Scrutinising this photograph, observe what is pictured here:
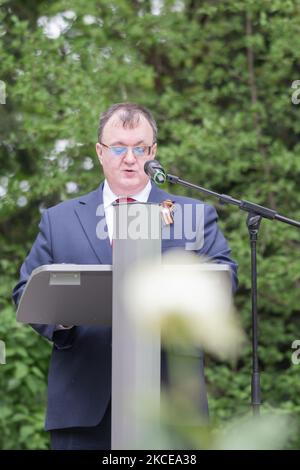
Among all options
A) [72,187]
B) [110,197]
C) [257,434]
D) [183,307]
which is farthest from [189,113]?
[257,434]

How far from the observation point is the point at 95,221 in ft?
9.30

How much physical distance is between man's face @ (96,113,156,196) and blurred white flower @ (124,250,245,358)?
1.69m

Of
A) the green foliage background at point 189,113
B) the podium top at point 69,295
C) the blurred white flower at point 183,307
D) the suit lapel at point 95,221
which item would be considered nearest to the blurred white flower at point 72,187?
the green foliage background at point 189,113

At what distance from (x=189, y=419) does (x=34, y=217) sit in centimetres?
650

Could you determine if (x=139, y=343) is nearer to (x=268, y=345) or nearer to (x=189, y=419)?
(x=189, y=419)

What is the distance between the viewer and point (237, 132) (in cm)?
673

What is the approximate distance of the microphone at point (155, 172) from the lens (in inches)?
98.8

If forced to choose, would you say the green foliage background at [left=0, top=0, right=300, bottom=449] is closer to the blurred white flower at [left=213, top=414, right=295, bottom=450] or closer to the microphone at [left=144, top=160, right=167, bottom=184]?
the microphone at [left=144, top=160, right=167, bottom=184]

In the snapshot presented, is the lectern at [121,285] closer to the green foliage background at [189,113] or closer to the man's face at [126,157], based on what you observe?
the man's face at [126,157]

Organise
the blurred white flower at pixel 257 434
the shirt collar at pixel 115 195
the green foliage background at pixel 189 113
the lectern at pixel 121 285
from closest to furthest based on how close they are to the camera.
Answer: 1. the blurred white flower at pixel 257 434
2. the lectern at pixel 121 285
3. the shirt collar at pixel 115 195
4. the green foliage background at pixel 189 113

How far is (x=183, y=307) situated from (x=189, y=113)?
243 inches

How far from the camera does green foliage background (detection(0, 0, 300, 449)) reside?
21.0 feet

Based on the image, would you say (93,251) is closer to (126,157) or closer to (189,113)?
(126,157)

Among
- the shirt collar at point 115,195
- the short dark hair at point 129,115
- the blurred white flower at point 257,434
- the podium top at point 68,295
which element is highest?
the short dark hair at point 129,115
